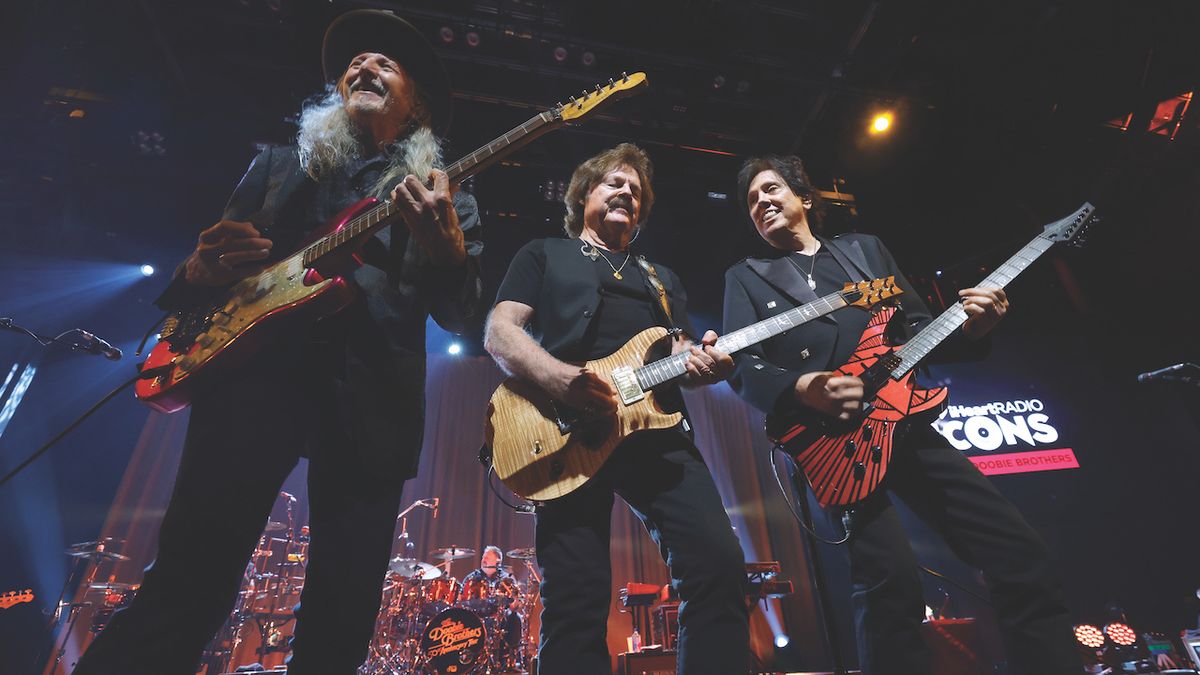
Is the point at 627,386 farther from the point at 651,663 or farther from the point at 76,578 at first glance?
the point at 76,578

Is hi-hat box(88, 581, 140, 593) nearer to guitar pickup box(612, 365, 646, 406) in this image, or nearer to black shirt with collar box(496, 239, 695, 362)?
black shirt with collar box(496, 239, 695, 362)

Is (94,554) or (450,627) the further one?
(94,554)

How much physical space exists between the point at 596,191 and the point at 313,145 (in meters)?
1.48

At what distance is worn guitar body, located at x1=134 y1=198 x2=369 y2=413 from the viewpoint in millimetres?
1598

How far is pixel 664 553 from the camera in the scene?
197 centimetres

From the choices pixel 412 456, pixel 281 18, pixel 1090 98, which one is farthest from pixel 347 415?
pixel 1090 98

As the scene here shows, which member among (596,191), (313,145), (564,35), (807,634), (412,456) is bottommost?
(807,634)

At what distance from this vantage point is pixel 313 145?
7.43 ft

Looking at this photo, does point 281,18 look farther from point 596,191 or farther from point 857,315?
point 857,315

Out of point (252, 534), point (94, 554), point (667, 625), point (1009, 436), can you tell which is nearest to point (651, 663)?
point (667, 625)

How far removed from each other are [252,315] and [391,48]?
194 cm

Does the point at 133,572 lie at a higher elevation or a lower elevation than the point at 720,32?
lower

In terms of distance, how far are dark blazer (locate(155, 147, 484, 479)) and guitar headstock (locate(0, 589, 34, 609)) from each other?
7167 millimetres

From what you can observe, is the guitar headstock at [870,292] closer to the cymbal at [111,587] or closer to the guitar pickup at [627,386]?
the guitar pickup at [627,386]
